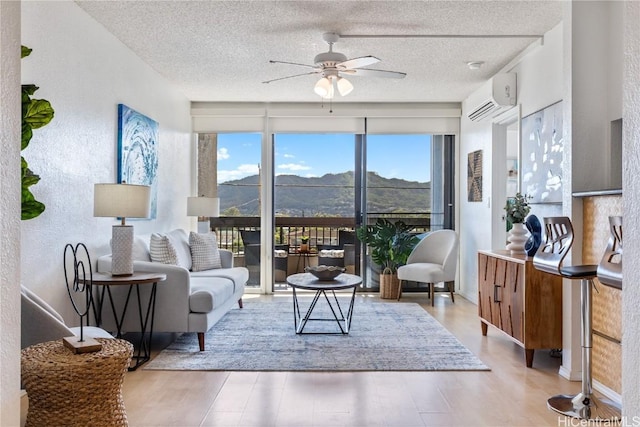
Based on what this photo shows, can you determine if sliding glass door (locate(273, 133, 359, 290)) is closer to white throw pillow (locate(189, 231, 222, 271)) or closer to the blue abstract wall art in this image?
white throw pillow (locate(189, 231, 222, 271))

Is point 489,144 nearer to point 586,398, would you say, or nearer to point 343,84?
point 343,84

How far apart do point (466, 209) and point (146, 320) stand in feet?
14.0

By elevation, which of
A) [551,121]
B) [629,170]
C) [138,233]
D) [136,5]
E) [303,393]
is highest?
[136,5]

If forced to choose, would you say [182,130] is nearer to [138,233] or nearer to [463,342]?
[138,233]

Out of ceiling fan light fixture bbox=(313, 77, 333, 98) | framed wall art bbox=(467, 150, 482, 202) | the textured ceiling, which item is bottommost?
framed wall art bbox=(467, 150, 482, 202)

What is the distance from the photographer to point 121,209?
130 inches

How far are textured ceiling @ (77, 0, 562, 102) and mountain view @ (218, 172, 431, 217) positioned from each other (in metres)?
1.48

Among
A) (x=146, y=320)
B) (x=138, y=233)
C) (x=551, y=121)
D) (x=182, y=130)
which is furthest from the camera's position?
(x=182, y=130)

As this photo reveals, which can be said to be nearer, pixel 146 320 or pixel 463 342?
pixel 146 320

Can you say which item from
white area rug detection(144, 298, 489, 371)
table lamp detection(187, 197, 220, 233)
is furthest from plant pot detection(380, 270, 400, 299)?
table lamp detection(187, 197, 220, 233)

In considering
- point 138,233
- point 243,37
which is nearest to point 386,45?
point 243,37

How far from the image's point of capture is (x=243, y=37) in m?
4.06

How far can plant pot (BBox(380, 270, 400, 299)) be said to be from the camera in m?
6.23

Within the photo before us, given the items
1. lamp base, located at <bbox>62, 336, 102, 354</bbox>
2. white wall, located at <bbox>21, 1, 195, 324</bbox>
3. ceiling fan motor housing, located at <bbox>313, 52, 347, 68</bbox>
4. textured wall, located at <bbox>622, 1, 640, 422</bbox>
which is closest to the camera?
textured wall, located at <bbox>622, 1, 640, 422</bbox>
